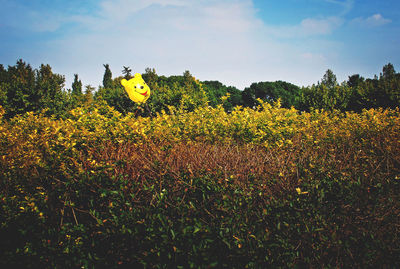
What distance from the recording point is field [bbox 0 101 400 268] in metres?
1.85

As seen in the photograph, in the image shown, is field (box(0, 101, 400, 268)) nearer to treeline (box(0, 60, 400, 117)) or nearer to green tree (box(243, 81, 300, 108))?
treeline (box(0, 60, 400, 117))

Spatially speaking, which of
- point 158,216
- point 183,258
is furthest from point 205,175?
point 183,258

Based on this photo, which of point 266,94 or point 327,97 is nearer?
point 327,97

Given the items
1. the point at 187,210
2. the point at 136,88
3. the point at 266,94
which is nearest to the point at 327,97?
the point at 136,88

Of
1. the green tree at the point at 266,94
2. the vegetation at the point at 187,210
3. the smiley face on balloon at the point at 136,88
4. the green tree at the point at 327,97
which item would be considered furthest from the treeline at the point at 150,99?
the green tree at the point at 266,94

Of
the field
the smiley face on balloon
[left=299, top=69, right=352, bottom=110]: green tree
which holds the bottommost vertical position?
the field

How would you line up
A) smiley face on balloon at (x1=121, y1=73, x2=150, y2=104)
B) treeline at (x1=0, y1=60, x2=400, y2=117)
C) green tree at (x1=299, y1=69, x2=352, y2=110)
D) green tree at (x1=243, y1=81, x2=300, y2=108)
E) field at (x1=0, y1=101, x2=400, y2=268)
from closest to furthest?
field at (x1=0, y1=101, x2=400, y2=268)
smiley face on balloon at (x1=121, y1=73, x2=150, y2=104)
treeline at (x1=0, y1=60, x2=400, y2=117)
green tree at (x1=299, y1=69, x2=352, y2=110)
green tree at (x1=243, y1=81, x2=300, y2=108)

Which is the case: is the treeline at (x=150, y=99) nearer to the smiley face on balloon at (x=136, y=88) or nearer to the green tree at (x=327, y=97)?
the green tree at (x=327, y=97)

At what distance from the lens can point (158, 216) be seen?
1976mm

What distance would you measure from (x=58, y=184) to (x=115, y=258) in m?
1.07

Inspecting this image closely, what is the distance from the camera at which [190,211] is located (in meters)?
Result: 2.04

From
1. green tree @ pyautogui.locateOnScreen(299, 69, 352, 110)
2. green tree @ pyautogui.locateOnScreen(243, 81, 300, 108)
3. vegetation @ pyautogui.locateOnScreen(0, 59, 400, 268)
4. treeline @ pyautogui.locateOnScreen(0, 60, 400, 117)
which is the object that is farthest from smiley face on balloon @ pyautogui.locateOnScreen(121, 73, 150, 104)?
green tree @ pyautogui.locateOnScreen(243, 81, 300, 108)

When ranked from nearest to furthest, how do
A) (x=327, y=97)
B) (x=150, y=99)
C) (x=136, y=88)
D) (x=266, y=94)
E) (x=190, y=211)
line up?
(x=190, y=211) < (x=136, y=88) < (x=150, y=99) < (x=327, y=97) < (x=266, y=94)

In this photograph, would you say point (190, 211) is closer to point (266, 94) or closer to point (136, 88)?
point (136, 88)
